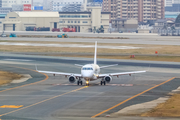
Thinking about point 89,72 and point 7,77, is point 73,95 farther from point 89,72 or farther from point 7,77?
point 7,77

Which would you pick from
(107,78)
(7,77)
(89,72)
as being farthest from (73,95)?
(7,77)

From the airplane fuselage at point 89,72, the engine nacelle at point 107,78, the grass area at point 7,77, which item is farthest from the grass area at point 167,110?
the grass area at point 7,77

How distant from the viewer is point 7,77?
65188 mm

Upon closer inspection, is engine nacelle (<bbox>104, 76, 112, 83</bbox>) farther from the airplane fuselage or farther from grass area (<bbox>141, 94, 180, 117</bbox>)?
Answer: grass area (<bbox>141, 94, 180, 117</bbox>)

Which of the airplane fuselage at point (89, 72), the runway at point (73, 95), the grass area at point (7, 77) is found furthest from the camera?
the grass area at point (7, 77)

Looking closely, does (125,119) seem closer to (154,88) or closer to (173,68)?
(154,88)

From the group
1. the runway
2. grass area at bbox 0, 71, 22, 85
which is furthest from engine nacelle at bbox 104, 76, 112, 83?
grass area at bbox 0, 71, 22, 85

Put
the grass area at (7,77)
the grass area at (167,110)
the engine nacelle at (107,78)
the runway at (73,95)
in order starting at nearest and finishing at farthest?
the grass area at (167,110) → the runway at (73,95) → the engine nacelle at (107,78) → the grass area at (7,77)

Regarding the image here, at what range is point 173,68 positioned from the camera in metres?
77.6

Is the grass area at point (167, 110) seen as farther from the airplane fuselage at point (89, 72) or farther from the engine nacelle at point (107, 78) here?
the airplane fuselage at point (89, 72)

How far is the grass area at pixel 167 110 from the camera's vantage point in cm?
3309

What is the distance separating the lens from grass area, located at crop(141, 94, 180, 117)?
109 ft

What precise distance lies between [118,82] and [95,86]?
640cm

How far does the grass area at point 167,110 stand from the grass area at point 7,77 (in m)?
29.4
